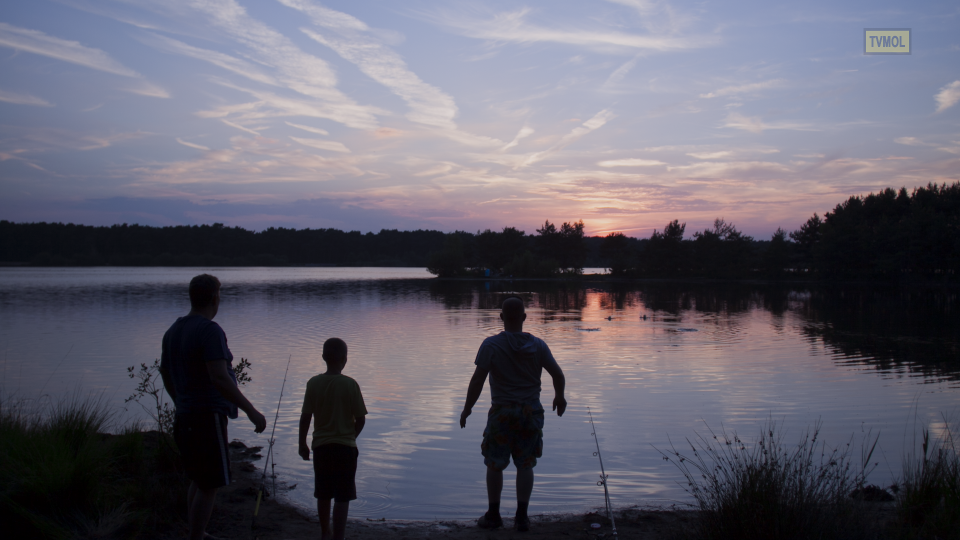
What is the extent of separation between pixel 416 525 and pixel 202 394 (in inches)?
94.4

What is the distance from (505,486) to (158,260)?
15194cm

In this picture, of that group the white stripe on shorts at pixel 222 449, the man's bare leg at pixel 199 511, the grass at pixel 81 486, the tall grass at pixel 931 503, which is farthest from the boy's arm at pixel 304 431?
the tall grass at pixel 931 503

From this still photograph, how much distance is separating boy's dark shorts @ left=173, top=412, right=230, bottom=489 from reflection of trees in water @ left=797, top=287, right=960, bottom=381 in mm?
14805

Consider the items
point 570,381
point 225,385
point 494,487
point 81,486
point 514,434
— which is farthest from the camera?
point 570,381

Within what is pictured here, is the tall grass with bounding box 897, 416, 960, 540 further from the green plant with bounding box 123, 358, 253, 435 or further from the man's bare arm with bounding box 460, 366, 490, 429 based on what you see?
the green plant with bounding box 123, 358, 253, 435

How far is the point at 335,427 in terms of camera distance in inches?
155

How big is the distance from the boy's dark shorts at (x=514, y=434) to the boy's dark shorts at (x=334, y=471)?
109 centimetres

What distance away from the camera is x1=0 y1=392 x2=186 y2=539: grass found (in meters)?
4.10

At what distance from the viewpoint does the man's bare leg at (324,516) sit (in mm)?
4059

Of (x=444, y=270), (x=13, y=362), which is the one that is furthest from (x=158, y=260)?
(x=13, y=362)

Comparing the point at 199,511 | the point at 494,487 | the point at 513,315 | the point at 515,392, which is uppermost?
the point at 513,315

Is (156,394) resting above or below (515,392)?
below

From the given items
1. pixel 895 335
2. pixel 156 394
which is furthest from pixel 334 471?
pixel 895 335

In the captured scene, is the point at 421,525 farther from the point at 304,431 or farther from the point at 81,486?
the point at 81,486
